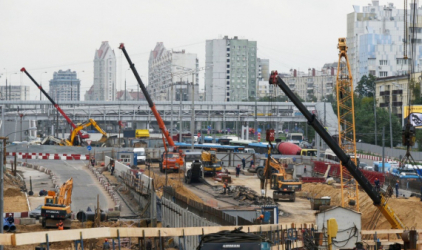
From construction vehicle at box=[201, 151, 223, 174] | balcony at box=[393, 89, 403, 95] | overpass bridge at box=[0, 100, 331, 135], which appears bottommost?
construction vehicle at box=[201, 151, 223, 174]

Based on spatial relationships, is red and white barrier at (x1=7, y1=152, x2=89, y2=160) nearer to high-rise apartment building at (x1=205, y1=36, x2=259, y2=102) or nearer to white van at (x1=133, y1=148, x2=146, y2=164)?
white van at (x1=133, y1=148, x2=146, y2=164)

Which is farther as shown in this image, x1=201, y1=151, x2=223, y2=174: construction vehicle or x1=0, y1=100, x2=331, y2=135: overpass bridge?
x1=0, y1=100, x2=331, y2=135: overpass bridge

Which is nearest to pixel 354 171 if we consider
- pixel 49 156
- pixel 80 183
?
pixel 80 183

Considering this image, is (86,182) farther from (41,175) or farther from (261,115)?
(261,115)

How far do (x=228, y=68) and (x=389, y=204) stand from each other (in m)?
160

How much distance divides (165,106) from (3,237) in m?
101

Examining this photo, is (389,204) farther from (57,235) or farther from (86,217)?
(57,235)


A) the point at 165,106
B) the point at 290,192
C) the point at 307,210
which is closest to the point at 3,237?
the point at 307,210

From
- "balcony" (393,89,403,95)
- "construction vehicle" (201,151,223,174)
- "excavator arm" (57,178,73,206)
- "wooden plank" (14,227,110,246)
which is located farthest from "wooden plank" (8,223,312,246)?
"balcony" (393,89,403,95)

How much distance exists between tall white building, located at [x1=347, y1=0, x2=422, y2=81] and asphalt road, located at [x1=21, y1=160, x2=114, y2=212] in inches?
3309

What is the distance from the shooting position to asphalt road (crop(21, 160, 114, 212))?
37969mm

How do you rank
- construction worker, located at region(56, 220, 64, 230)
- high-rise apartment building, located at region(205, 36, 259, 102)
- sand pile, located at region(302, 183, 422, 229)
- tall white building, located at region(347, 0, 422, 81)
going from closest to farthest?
construction worker, located at region(56, 220, 64, 230), sand pile, located at region(302, 183, 422, 229), tall white building, located at region(347, 0, 422, 81), high-rise apartment building, located at region(205, 36, 259, 102)

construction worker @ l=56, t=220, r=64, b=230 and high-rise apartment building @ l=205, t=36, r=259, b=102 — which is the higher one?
high-rise apartment building @ l=205, t=36, r=259, b=102

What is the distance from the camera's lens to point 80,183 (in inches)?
1891
